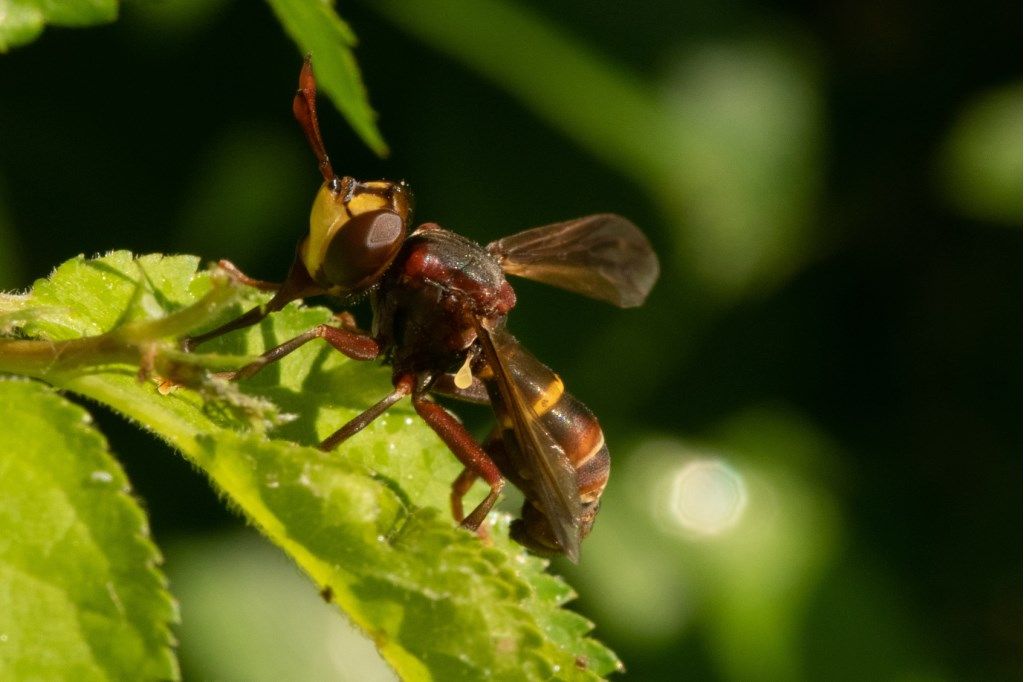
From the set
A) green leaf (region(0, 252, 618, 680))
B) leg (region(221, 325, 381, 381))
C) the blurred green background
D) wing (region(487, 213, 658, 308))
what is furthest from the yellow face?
the blurred green background

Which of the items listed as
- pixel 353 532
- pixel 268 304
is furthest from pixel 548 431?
pixel 353 532

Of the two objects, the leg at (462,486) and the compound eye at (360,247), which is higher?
the compound eye at (360,247)

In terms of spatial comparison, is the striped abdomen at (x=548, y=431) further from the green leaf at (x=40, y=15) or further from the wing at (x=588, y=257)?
the green leaf at (x=40, y=15)

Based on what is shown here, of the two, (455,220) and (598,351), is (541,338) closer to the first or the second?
(598,351)

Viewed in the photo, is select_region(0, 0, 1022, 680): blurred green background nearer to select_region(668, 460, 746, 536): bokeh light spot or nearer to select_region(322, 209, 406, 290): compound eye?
select_region(668, 460, 746, 536): bokeh light spot

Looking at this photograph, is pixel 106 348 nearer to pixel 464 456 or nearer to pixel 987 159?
pixel 464 456

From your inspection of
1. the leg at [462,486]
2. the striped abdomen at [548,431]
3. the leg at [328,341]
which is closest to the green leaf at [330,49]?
the leg at [328,341]
